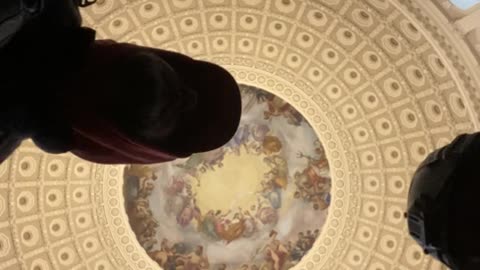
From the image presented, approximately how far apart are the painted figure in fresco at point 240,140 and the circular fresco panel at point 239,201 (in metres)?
0.03

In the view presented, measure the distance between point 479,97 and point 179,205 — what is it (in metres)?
8.64

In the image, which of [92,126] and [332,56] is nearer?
[92,126]

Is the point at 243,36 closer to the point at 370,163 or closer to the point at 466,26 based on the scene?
the point at 370,163

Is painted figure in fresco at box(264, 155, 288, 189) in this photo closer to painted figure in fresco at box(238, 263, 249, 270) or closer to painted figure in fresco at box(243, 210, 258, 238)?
painted figure in fresco at box(243, 210, 258, 238)

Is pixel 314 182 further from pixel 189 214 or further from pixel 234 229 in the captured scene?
pixel 189 214

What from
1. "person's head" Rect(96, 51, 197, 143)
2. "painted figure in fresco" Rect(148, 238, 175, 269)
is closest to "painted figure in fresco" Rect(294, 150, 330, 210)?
"painted figure in fresco" Rect(148, 238, 175, 269)

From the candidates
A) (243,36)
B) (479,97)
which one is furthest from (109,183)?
(479,97)

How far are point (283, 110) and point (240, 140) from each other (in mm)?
1520

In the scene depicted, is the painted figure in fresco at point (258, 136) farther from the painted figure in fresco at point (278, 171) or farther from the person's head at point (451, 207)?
the person's head at point (451, 207)

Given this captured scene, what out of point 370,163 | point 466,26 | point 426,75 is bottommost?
point 370,163

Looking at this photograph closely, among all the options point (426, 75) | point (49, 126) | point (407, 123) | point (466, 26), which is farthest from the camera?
point (407, 123)

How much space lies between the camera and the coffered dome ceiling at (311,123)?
14211 mm

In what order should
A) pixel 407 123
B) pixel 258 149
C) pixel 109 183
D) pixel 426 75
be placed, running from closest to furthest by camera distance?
1. pixel 426 75
2. pixel 407 123
3. pixel 109 183
4. pixel 258 149

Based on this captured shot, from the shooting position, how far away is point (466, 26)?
11516mm
